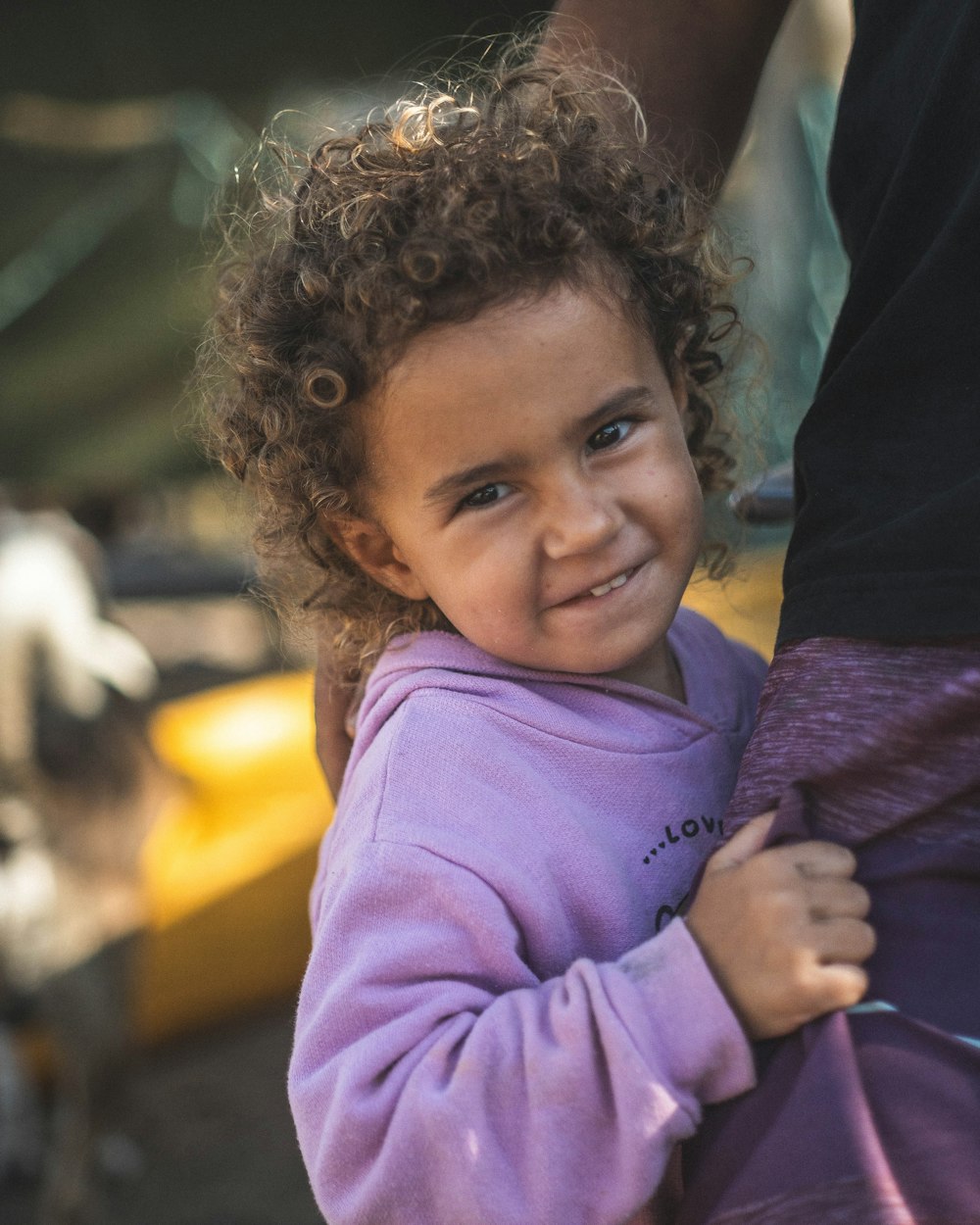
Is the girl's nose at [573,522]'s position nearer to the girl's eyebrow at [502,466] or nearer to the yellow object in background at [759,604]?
the girl's eyebrow at [502,466]

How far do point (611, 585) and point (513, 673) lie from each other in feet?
0.39

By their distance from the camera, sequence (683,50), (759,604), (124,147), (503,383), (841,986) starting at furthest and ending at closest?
(124,147)
(759,604)
(683,50)
(503,383)
(841,986)

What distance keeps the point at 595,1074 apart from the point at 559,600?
1.37 feet

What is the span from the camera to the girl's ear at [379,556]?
1284 millimetres

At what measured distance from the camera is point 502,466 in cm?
111

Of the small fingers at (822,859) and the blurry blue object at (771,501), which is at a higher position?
the blurry blue object at (771,501)

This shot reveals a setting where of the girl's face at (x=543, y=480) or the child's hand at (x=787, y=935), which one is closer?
the child's hand at (x=787, y=935)

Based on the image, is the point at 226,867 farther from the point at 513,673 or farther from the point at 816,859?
the point at 816,859

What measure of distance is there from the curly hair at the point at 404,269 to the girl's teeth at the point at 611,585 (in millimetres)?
206

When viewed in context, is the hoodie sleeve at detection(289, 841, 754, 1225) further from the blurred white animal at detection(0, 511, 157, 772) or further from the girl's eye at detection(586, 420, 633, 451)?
the blurred white animal at detection(0, 511, 157, 772)

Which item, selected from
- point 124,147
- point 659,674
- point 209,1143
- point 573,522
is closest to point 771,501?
point 659,674

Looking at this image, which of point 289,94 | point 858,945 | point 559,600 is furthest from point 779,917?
point 289,94

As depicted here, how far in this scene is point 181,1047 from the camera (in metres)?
4.43

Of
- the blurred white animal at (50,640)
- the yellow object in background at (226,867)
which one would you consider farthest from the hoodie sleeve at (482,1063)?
the blurred white animal at (50,640)
